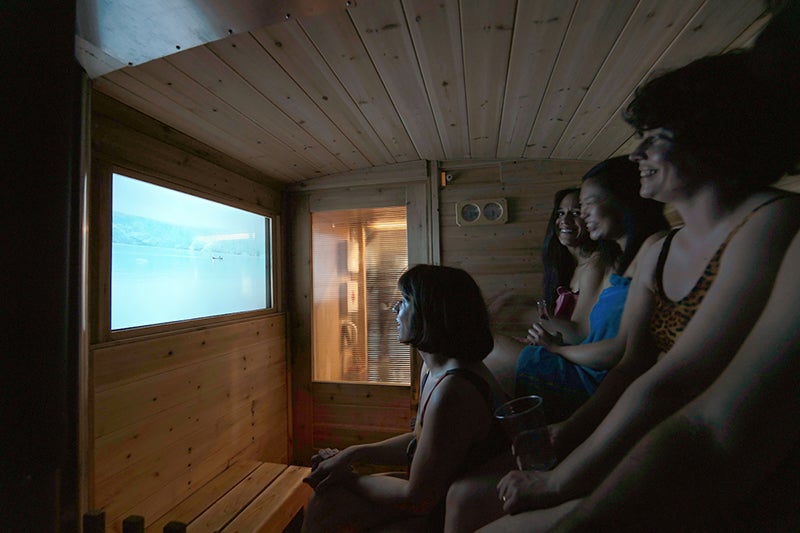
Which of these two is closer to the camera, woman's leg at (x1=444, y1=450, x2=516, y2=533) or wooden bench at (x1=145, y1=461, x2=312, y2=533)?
woman's leg at (x1=444, y1=450, x2=516, y2=533)

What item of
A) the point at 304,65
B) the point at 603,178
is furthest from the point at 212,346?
the point at 603,178

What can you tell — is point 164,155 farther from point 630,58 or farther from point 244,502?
point 630,58

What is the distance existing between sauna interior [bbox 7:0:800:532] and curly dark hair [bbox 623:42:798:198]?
2.4 inches

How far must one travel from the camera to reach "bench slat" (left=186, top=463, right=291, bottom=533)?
60.5 inches

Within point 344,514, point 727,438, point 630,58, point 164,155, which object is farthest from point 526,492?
point 164,155

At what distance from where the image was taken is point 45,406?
465 mm

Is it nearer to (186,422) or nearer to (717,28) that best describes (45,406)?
(717,28)

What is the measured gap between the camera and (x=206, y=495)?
5.83 ft

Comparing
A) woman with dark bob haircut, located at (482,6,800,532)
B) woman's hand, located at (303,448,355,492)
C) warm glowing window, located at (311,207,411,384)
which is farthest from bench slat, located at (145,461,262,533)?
woman with dark bob haircut, located at (482,6,800,532)

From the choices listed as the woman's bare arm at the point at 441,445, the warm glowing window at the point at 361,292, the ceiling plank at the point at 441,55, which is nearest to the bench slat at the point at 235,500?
the warm glowing window at the point at 361,292

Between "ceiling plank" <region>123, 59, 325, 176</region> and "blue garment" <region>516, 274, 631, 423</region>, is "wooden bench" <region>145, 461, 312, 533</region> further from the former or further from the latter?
"ceiling plank" <region>123, 59, 325, 176</region>

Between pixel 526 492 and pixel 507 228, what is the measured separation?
2057 millimetres

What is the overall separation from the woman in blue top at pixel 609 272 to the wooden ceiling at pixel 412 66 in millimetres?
84

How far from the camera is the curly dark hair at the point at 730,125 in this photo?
368 mm
